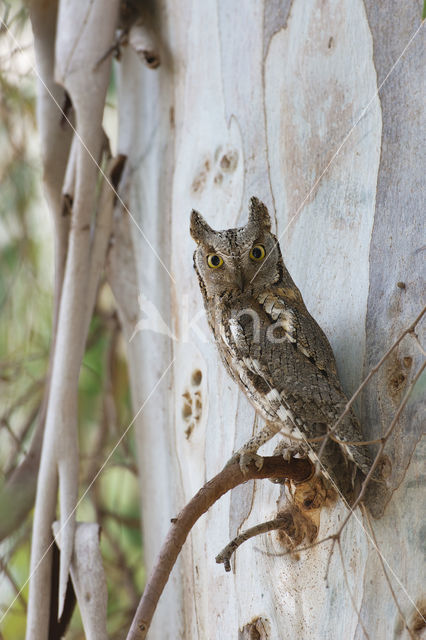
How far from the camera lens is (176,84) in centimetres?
175

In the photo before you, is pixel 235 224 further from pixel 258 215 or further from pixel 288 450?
pixel 288 450

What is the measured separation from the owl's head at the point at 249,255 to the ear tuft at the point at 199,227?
0.01 m

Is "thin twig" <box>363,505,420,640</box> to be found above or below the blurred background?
below

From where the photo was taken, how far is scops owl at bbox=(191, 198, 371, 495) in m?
1.05

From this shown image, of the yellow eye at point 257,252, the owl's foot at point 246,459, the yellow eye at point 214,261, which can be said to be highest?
the yellow eye at point 214,261

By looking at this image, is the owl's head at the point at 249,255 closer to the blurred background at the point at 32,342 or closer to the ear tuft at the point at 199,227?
the ear tuft at the point at 199,227

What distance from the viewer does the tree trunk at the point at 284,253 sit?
1.05 m

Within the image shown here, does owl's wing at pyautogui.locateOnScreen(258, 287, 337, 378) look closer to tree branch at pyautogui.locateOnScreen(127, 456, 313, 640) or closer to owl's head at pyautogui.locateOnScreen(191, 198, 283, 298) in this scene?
owl's head at pyautogui.locateOnScreen(191, 198, 283, 298)

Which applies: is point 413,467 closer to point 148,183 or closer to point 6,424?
point 148,183

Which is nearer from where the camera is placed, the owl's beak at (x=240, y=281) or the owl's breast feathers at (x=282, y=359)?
the owl's breast feathers at (x=282, y=359)

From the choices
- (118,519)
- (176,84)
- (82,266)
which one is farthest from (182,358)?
(118,519)

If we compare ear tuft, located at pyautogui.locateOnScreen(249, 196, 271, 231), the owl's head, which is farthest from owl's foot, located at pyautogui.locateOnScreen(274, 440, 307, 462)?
ear tuft, located at pyautogui.locateOnScreen(249, 196, 271, 231)

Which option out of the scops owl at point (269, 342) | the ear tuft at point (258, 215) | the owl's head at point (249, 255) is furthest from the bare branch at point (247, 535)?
the ear tuft at point (258, 215)

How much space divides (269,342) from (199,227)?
30 cm
